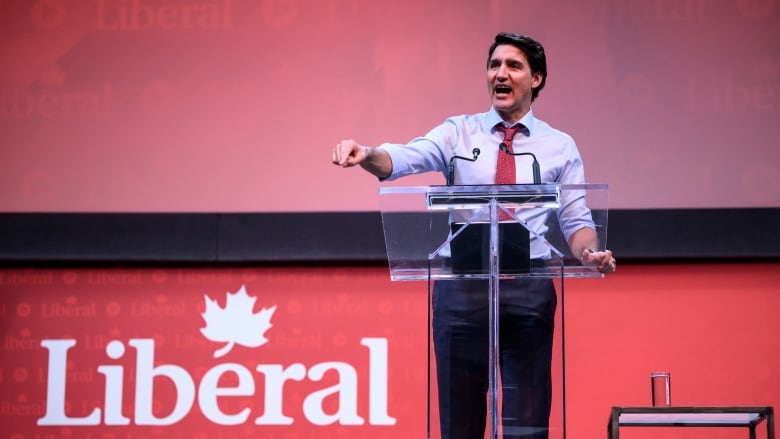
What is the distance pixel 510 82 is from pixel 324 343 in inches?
60.4

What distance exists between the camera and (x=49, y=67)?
3.74 m

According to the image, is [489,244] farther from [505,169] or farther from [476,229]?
[505,169]

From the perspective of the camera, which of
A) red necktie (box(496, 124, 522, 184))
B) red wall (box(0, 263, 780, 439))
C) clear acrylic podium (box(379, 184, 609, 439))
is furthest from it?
red wall (box(0, 263, 780, 439))

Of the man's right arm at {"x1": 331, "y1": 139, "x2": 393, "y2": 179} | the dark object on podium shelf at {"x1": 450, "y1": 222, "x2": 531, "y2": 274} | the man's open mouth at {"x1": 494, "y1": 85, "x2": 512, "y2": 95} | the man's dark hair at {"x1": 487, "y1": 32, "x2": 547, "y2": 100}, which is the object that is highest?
the man's dark hair at {"x1": 487, "y1": 32, "x2": 547, "y2": 100}

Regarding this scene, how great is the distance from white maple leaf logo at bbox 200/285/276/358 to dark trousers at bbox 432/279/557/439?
178 centimetres

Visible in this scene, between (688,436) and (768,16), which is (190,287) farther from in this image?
(768,16)

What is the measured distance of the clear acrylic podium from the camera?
1.82m

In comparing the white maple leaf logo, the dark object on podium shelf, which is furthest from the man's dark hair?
the white maple leaf logo

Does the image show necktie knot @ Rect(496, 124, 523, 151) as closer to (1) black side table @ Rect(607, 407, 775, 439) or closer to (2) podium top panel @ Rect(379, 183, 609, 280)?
(2) podium top panel @ Rect(379, 183, 609, 280)

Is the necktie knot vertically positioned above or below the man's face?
below

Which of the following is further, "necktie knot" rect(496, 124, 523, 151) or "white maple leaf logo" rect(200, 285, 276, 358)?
"white maple leaf logo" rect(200, 285, 276, 358)

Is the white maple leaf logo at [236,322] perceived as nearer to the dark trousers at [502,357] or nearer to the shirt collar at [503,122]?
the shirt collar at [503,122]

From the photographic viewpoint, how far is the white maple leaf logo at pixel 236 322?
3.55 meters

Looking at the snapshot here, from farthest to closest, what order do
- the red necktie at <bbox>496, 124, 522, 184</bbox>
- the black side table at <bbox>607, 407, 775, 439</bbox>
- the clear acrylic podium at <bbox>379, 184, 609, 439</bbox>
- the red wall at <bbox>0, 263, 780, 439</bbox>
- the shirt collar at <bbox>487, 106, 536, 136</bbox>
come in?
the red wall at <bbox>0, 263, 780, 439</bbox> → the black side table at <bbox>607, 407, 775, 439</bbox> → the shirt collar at <bbox>487, 106, 536, 136</bbox> → the red necktie at <bbox>496, 124, 522, 184</bbox> → the clear acrylic podium at <bbox>379, 184, 609, 439</bbox>
